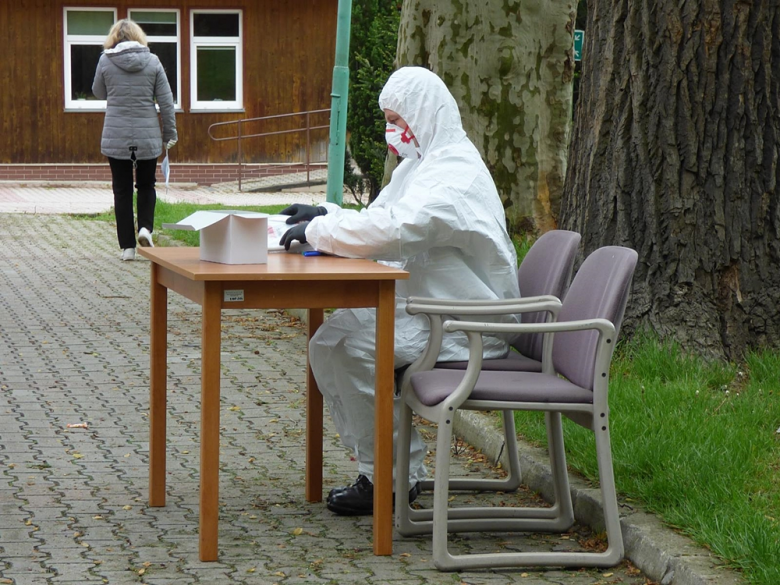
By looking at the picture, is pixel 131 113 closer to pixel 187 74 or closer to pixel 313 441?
pixel 313 441

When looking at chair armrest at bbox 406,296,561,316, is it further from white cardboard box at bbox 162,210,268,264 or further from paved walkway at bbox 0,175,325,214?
paved walkway at bbox 0,175,325,214

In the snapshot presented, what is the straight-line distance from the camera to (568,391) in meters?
3.81

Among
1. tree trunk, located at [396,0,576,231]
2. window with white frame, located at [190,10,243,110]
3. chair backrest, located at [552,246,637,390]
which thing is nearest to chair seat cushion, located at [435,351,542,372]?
chair backrest, located at [552,246,637,390]

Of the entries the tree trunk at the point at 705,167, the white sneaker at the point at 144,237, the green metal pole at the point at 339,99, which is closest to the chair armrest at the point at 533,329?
the tree trunk at the point at 705,167

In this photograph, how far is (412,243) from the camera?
400 cm

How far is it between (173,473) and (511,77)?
5.75m

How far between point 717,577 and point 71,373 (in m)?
4.46

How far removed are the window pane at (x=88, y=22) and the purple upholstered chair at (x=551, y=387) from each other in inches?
866

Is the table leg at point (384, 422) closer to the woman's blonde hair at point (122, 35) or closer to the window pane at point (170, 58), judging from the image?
the woman's blonde hair at point (122, 35)

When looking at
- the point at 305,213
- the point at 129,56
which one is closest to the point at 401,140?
the point at 305,213

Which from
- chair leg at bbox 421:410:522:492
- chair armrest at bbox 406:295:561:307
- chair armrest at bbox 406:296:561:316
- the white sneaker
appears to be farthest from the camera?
the white sneaker

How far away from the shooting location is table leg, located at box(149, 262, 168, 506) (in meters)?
4.57

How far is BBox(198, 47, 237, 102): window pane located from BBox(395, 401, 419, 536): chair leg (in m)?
21.6

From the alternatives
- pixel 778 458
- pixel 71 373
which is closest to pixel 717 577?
pixel 778 458
